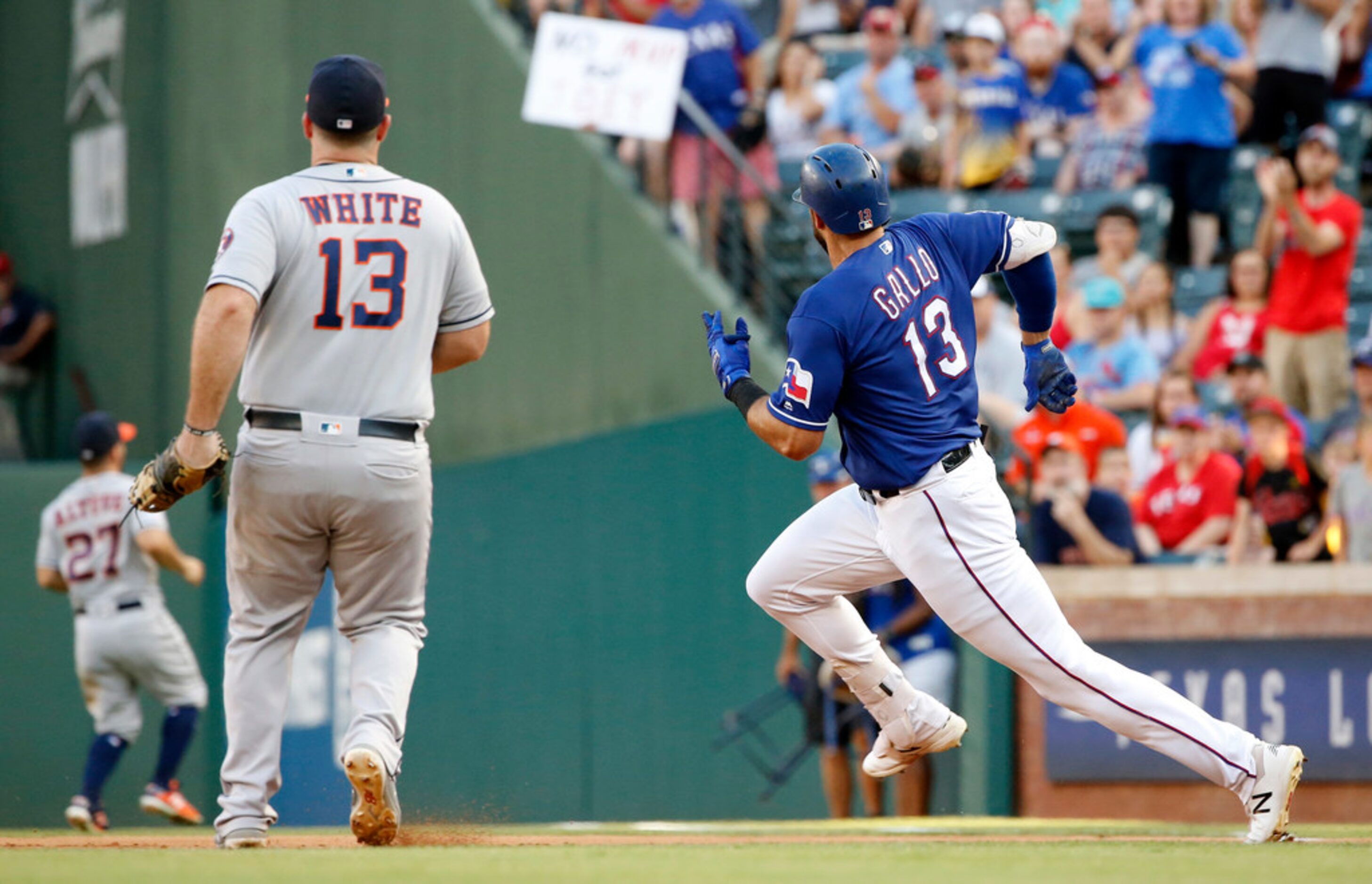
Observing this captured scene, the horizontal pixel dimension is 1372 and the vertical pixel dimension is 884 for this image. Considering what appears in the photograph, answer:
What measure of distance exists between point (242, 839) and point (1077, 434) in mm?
5452

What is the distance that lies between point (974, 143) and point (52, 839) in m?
7.48

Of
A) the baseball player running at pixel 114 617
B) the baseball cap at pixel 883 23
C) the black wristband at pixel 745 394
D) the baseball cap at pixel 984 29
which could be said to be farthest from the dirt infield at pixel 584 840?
the baseball cap at pixel 883 23

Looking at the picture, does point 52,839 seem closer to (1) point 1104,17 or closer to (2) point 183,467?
(2) point 183,467

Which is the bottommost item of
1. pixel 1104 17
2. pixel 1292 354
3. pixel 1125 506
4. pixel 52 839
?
pixel 52 839

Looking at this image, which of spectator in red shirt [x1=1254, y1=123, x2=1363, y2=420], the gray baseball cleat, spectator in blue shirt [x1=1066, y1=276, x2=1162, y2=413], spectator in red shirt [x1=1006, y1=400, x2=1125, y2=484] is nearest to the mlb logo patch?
the gray baseball cleat

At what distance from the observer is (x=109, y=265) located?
1355 cm

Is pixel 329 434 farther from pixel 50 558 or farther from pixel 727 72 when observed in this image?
pixel 727 72

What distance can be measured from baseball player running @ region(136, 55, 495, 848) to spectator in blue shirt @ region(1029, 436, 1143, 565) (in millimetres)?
4331

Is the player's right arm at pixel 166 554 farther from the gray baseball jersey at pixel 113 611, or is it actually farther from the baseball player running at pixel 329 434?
the baseball player running at pixel 329 434

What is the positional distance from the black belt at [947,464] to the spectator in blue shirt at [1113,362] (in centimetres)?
494

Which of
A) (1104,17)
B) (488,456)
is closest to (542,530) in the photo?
(488,456)

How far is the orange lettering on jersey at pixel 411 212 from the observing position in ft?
16.9

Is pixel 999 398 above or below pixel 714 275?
below

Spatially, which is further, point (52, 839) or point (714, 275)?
point (714, 275)
